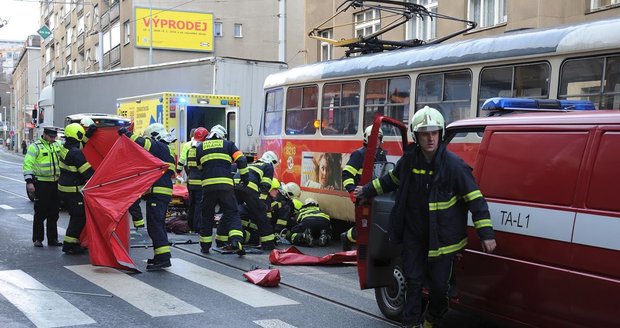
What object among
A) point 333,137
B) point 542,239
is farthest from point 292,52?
point 542,239

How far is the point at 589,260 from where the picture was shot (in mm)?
4219

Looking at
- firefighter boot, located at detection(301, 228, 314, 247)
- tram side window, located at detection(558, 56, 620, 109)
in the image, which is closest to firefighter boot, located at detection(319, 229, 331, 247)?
firefighter boot, located at detection(301, 228, 314, 247)

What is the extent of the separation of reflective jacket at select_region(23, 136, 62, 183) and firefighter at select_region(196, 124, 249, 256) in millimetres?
2109

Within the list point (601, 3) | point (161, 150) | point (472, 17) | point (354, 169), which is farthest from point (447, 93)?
point (472, 17)

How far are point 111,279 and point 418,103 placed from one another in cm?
482

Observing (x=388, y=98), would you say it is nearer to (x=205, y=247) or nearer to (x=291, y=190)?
(x=291, y=190)

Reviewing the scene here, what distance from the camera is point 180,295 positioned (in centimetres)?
698

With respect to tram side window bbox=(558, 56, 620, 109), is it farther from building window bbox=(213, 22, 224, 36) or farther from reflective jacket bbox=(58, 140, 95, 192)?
building window bbox=(213, 22, 224, 36)

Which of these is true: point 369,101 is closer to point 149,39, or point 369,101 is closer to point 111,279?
point 111,279

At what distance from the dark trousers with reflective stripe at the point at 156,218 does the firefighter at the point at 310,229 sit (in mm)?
2627

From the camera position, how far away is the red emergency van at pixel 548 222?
4148mm

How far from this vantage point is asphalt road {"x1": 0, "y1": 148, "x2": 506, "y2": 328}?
6.03m

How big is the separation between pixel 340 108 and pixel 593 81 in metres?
4.61

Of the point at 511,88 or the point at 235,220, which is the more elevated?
the point at 511,88
